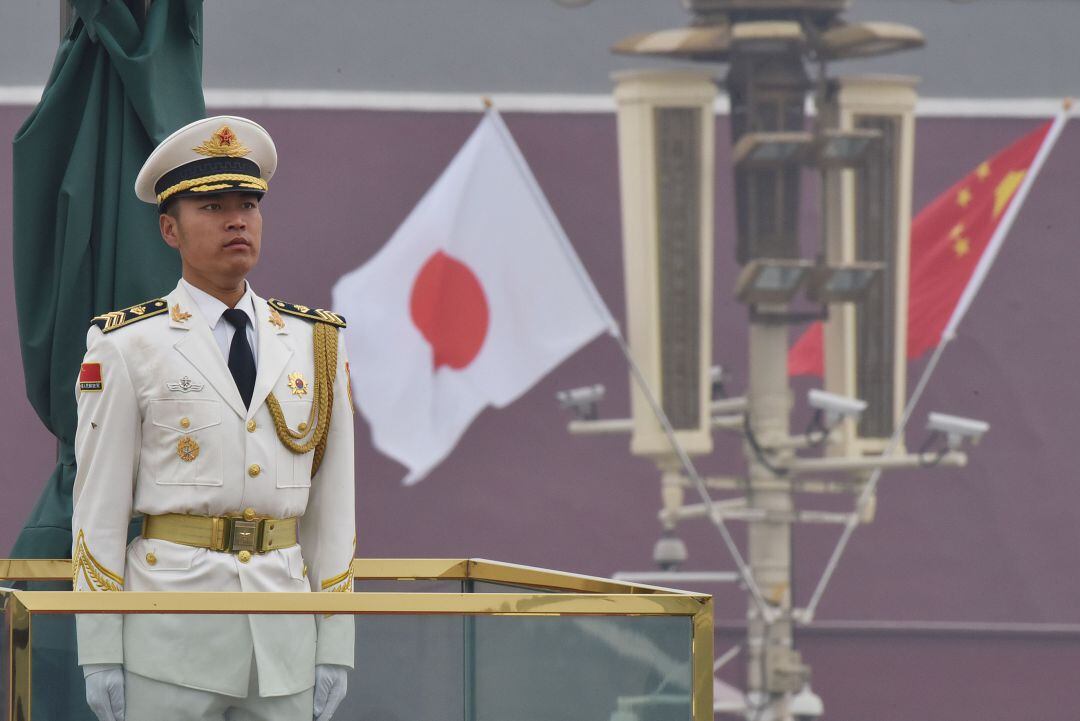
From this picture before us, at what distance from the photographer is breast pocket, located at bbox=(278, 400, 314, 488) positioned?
2.44 metres

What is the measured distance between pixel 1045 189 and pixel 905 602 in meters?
1.85

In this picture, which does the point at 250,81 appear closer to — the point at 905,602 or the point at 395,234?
the point at 395,234

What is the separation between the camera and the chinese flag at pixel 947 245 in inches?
295

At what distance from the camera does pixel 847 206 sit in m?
7.51

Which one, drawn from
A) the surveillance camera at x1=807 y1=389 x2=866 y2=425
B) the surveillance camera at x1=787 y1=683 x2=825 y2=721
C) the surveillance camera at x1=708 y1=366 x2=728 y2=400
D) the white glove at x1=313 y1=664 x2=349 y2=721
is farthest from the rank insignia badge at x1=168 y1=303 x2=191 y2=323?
the surveillance camera at x1=787 y1=683 x2=825 y2=721

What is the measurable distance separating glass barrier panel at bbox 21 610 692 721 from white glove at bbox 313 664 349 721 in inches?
0.5

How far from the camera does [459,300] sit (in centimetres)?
748

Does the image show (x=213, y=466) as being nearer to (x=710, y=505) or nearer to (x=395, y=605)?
(x=395, y=605)

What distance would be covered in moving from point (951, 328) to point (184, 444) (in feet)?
18.3

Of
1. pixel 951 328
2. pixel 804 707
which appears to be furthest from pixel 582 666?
pixel 951 328

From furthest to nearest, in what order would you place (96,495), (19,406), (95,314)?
(19,406), (95,314), (96,495)

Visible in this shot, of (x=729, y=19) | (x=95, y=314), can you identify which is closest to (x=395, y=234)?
(x=729, y=19)

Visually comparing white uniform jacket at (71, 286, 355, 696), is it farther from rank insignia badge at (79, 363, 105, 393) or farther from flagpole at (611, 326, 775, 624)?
flagpole at (611, 326, 775, 624)

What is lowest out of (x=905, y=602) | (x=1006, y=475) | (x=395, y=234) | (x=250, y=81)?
(x=905, y=602)
